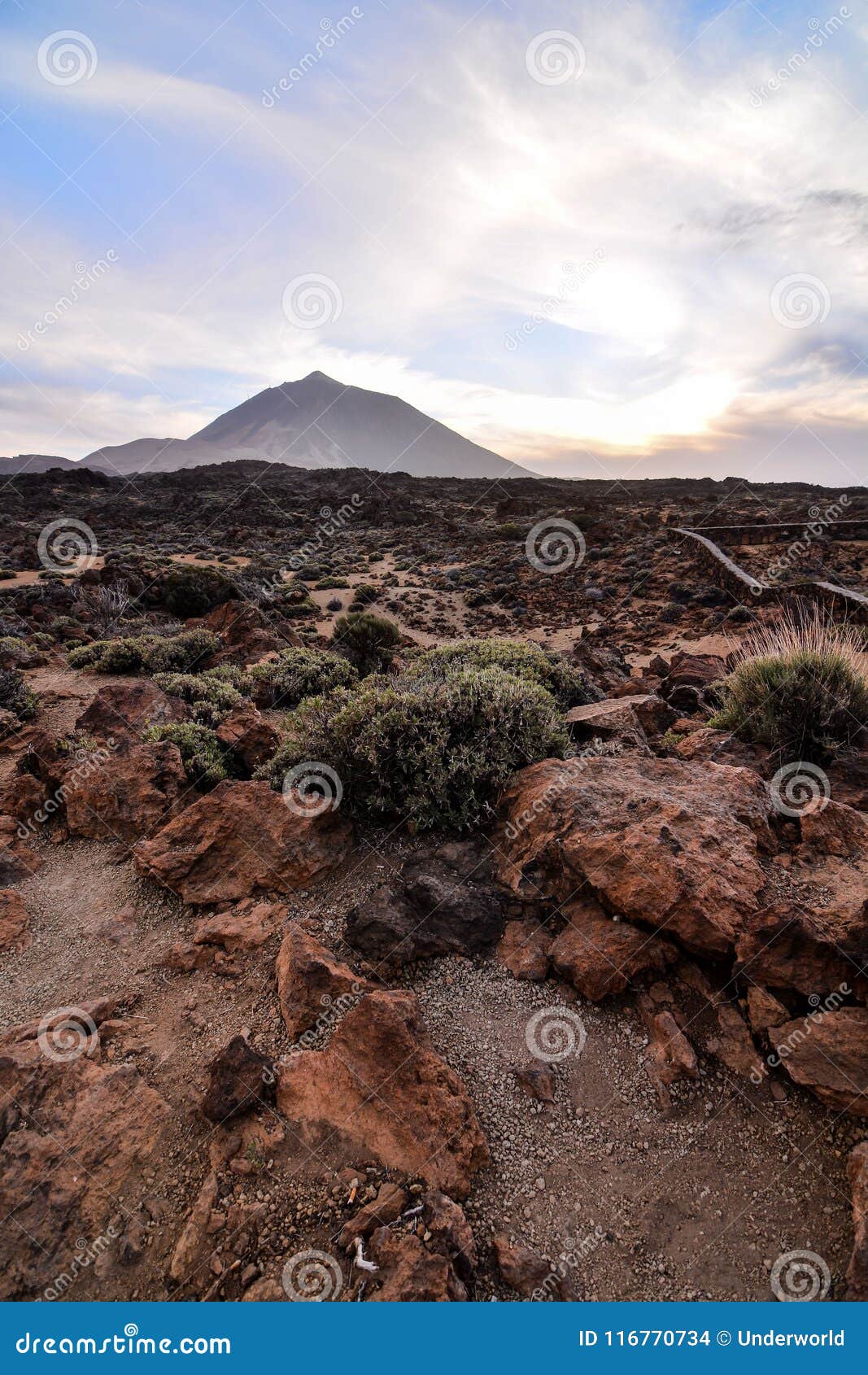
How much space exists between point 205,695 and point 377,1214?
621 cm

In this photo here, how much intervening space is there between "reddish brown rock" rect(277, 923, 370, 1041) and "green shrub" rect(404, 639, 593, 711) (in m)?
2.98

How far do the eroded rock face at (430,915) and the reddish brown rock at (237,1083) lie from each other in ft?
2.78

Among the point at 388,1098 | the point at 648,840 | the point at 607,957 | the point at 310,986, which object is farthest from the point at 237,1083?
the point at 648,840

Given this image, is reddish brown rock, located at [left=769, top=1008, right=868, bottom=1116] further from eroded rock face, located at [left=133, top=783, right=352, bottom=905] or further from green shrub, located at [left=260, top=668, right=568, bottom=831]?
eroded rock face, located at [left=133, top=783, right=352, bottom=905]

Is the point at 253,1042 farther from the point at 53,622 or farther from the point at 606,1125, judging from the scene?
the point at 53,622

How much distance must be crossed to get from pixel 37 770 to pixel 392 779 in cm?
385

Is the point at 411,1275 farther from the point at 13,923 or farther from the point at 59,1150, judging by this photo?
the point at 13,923

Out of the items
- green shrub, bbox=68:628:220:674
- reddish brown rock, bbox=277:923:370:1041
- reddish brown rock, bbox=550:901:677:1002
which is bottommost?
reddish brown rock, bbox=277:923:370:1041

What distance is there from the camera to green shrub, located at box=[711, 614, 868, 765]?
16.1ft

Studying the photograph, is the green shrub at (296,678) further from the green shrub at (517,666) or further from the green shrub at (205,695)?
the green shrub at (517,666)

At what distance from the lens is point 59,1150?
2578 mm

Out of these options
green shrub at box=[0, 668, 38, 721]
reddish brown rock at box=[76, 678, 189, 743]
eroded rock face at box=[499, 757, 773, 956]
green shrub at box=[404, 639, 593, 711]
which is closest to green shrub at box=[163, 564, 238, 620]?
green shrub at box=[0, 668, 38, 721]

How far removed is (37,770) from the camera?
5812mm

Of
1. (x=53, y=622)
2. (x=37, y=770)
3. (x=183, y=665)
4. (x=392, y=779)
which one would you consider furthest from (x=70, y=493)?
(x=392, y=779)
